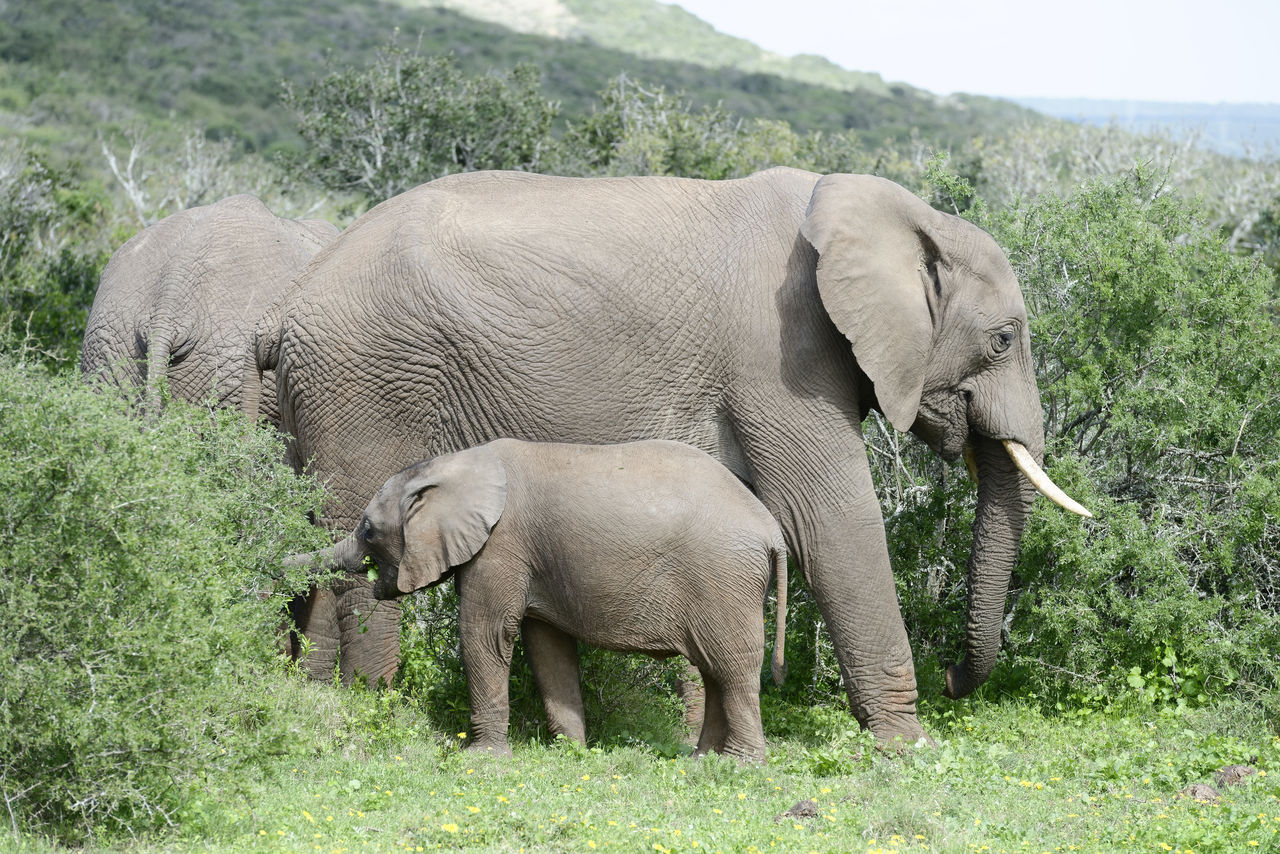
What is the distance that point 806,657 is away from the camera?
32.2 ft

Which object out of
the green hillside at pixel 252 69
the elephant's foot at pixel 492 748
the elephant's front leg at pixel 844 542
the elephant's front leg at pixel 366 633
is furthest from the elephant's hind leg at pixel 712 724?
the green hillside at pixel 252 69

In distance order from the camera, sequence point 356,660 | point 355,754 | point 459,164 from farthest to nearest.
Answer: point 459,164 → point 356,660 → point 355,754

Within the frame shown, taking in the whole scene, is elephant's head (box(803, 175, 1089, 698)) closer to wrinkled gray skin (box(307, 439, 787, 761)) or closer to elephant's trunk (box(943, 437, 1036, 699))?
elephant's trunk (box(943, 437, 1036, 699))

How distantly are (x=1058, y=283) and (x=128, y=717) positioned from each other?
6.65 m

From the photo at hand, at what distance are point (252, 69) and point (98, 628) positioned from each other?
170 feet

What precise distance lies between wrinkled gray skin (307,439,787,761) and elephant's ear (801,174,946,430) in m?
1.01

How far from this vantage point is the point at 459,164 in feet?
67.5

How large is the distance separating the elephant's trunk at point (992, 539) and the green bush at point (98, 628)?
4257mm

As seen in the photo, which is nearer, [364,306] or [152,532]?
[152,532]

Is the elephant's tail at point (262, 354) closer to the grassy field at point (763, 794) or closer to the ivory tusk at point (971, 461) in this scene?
the grassy field at point (763, 794)

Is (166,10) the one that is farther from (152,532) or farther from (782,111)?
(152,532)

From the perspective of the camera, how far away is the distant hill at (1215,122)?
117 ft

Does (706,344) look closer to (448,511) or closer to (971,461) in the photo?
(448,511)

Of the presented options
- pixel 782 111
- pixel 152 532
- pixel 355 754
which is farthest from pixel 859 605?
pixel 782 111
